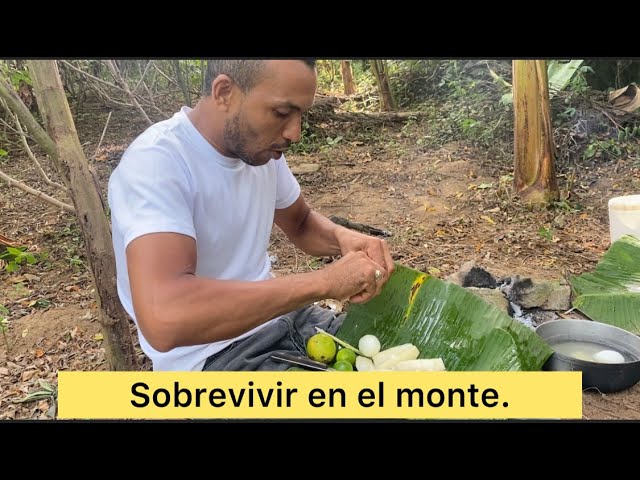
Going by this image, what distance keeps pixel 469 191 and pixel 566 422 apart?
0.90 m

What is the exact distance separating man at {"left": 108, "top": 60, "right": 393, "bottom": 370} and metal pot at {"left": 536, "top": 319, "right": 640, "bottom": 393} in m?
0.53

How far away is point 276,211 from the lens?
5.30 feet

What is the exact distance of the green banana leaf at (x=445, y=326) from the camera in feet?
4.42

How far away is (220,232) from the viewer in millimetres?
1274

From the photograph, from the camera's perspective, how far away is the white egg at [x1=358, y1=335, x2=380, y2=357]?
55.8 inches

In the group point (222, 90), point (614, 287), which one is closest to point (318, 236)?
point (222, 90)

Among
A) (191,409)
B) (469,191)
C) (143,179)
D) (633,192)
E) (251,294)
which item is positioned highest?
(469,191)

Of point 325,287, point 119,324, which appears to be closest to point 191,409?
point 119,324

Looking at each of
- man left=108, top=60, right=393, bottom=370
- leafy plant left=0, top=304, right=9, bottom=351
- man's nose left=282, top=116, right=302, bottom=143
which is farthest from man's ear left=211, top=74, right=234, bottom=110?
leafy plant left=0, top=304, right=9, bottom=351

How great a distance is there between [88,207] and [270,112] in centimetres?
64

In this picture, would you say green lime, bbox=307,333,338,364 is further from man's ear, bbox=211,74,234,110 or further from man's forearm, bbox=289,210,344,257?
man's ear, bbox=211,74,234,110

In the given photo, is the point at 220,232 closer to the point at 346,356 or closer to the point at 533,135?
the point at 346,356

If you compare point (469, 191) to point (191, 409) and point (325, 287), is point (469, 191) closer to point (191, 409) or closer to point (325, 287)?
point (325, 287)

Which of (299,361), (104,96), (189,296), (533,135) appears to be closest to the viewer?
(189,296)
